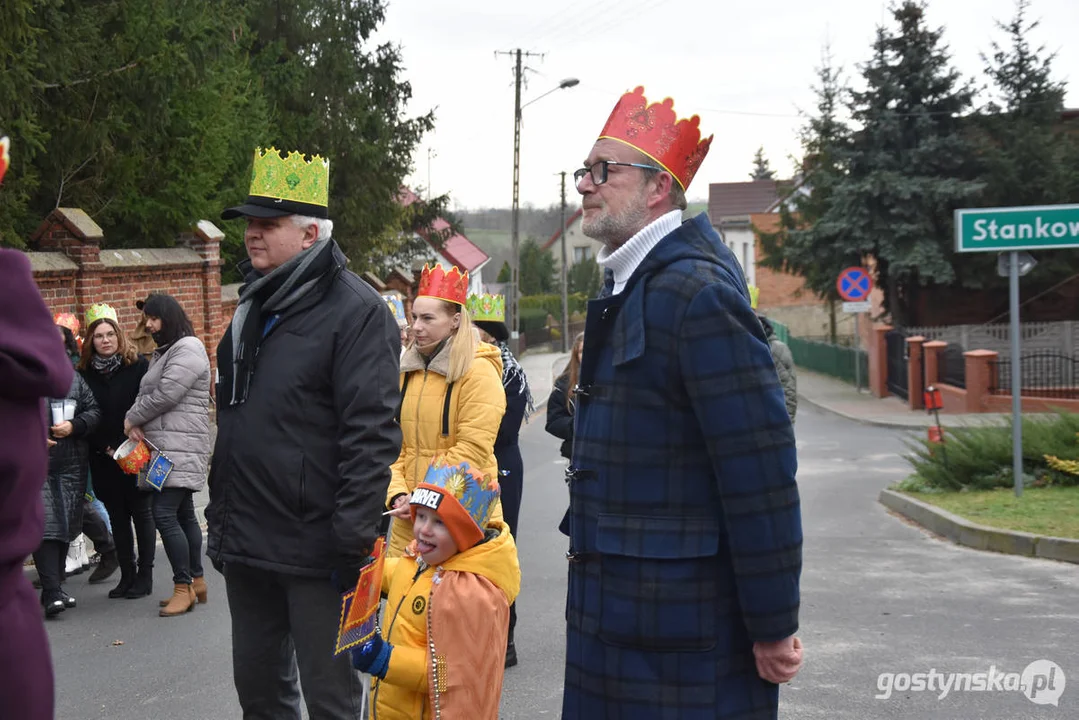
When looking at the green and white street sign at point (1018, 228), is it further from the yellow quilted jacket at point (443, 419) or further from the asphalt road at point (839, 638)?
the yellow quilted jacket at point (443, 419)

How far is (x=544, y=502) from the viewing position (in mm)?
13250

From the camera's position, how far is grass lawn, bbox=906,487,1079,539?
1010 cm

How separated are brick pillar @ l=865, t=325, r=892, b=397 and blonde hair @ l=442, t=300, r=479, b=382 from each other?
26.1 metres

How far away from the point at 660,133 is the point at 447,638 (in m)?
1.96

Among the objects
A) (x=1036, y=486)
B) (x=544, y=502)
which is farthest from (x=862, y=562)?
(x=544, y=502)

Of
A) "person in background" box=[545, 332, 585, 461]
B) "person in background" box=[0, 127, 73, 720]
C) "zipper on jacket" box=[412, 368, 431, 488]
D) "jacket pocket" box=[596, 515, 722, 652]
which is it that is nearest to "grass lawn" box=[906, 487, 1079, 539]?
"person in background" box=[545, 332, 585, 461]

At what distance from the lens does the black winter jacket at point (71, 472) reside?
8086mm

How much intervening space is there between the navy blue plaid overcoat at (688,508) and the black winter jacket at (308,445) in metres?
1.17

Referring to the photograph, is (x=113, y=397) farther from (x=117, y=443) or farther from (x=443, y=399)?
(x=443, y=399)

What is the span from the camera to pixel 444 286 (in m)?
6.20

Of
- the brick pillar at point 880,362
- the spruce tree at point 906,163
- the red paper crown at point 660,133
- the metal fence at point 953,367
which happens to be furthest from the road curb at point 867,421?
the red paper crown at point 660,133

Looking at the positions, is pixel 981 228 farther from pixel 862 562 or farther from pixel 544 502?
pixel 544 502

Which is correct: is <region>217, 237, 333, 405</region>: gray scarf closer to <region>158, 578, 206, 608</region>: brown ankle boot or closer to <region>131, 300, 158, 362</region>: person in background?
<region>131, 300, 158, 362</region>: person in background
